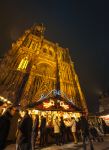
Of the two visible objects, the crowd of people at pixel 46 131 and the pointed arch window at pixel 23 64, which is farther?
the pointed arch window at pixel 23 64

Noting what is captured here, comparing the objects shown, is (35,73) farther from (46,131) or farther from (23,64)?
(46,131)

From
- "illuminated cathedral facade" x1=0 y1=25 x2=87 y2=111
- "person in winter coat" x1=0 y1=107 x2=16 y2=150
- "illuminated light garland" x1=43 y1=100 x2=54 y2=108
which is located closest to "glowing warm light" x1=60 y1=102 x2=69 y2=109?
"illuminated light garland" x1=43 y1=100 x2=54 y2=108

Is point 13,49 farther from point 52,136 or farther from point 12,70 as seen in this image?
point 52,136

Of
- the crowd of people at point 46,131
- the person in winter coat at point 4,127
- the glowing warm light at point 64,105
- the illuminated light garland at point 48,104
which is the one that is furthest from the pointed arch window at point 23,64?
the person in winter coat at point 4,127

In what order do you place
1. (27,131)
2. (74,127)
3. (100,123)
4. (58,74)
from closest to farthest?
(27,131), (74,127), (100,123), (58,74)

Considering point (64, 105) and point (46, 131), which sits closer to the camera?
point (46, 131)

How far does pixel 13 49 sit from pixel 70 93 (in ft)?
36.6

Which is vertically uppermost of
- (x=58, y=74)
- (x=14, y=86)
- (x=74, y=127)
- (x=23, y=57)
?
(x=23, y=57)

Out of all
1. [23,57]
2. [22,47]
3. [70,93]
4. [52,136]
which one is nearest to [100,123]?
[52,136]

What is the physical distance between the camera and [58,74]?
23562 mm

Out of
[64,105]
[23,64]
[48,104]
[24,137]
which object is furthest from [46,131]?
[23,64]

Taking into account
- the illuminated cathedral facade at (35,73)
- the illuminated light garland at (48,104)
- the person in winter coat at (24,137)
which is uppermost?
the illuminated cathedral facade at (35,73)

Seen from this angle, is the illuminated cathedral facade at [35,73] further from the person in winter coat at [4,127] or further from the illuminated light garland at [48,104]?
the person in winter coat at [4,127]

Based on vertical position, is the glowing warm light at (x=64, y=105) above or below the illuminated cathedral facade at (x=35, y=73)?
below
